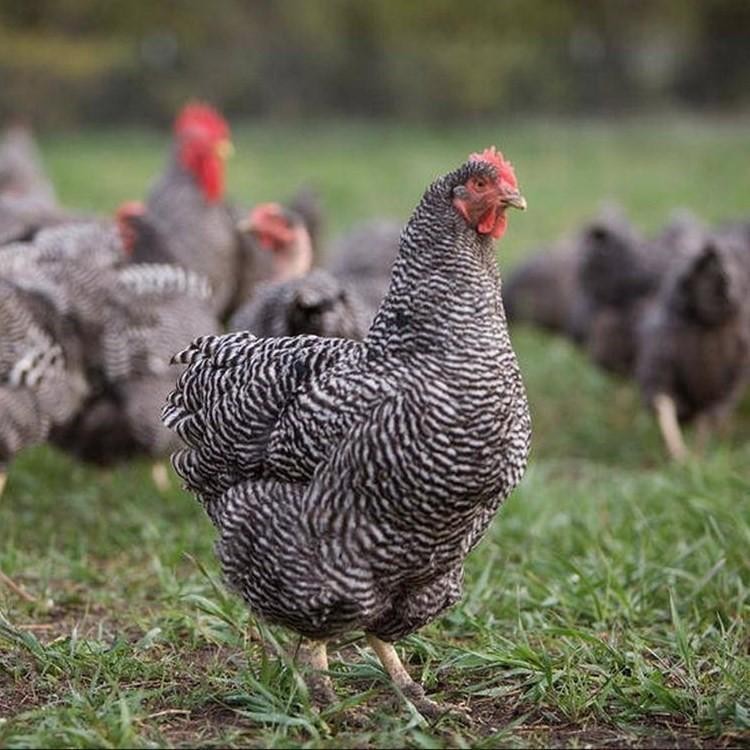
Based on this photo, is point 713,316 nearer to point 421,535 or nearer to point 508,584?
point 508,584

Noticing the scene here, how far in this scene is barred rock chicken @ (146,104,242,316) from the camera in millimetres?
8945

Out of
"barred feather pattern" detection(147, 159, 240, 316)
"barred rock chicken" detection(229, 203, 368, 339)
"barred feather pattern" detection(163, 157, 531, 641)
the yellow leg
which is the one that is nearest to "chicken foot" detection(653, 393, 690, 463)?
"barred rock chicken" detection(229, 203, 368, 339)

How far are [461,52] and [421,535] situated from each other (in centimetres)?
2593

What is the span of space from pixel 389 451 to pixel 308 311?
89.6 inches

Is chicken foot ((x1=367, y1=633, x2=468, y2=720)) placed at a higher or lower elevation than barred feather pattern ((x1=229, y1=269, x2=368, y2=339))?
lower

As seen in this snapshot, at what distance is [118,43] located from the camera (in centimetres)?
2747

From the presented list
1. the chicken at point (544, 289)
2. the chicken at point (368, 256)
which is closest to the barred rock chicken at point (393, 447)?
the chicken at point (368, 256)

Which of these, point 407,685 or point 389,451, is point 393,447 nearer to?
point 389,451

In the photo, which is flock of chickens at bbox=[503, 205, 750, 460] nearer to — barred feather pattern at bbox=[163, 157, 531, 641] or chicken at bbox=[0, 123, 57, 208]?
barred feather pattern at bbox=[163, 157, 531, 641]

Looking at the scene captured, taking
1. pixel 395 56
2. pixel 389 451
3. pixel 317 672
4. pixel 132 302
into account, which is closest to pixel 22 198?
pixel 132 302

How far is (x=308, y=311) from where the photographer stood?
5895 mm

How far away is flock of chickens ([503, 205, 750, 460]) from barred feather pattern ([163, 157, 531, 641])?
162 inches

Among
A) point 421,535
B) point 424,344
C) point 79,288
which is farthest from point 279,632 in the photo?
point 79,288

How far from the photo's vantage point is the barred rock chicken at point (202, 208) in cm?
895
